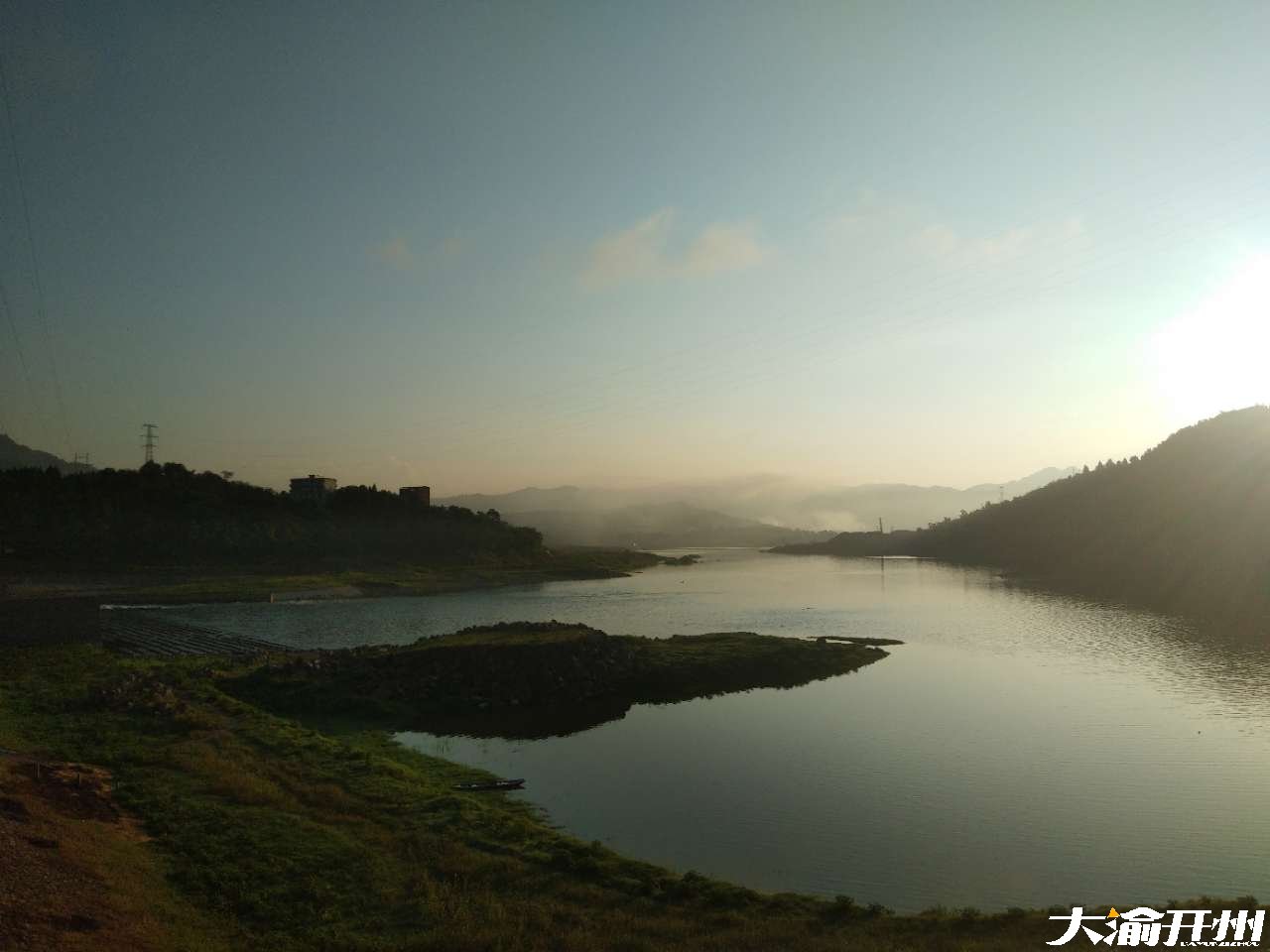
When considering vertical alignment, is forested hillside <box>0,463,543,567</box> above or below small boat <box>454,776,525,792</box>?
above

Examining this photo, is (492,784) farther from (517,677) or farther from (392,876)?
(517,677)

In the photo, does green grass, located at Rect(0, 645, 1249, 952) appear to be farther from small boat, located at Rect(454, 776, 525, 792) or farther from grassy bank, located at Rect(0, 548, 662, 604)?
grassy bank, located at Rect(0, 548, 662, 604)

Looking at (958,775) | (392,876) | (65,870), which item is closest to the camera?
(65,870)

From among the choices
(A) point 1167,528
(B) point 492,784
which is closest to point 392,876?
(B) point 492,784

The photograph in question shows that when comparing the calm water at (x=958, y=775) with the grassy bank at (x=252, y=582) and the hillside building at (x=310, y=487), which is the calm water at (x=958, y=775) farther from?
the hillside building at (x=310, y=487)

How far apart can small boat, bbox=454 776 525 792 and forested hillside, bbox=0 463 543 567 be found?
300 ft

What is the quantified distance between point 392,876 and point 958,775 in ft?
50.1

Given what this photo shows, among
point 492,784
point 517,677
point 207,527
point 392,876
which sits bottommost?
point 492,784

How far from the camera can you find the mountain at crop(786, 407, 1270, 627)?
83.4m

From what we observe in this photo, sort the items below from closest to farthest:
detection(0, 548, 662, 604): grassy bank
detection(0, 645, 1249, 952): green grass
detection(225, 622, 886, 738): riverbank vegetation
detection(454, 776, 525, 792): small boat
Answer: detection(0, 645, 1249, 952): green grass, detection(454, 776, 525, 792): small boat, detection(225, 622, 886, 738): riverbank vegetation, detection(0, 548, 662, 604): grassy bank

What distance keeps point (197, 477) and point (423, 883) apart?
5307 inches

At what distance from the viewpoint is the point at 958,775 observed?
21.0 metres

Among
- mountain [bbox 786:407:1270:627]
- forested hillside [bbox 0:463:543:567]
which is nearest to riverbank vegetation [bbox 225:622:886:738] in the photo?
mountain [bbox 786:407:1270:627]

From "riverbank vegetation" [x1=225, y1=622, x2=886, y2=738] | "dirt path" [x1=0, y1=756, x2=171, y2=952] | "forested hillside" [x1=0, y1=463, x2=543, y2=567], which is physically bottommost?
"riverbank vegetation" [x1=225, y1=622, x2=886, y2=738]
